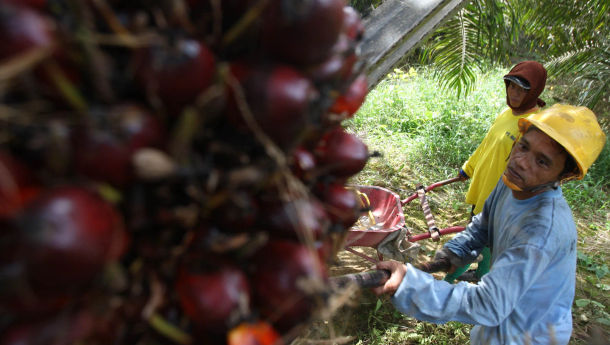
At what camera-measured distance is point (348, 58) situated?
675mm

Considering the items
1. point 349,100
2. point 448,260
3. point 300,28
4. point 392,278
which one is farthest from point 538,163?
point 300,28

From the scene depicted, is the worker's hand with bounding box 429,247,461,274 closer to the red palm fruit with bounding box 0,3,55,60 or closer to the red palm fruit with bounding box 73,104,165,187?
the red palm fruit with bounding box 73,104,165,187

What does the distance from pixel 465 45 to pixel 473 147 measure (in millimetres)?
3107

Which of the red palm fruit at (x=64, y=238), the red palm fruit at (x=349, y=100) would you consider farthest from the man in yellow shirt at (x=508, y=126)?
the red palm fruit at (x=64, y=238)

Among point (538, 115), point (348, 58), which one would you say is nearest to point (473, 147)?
point (538, 115)

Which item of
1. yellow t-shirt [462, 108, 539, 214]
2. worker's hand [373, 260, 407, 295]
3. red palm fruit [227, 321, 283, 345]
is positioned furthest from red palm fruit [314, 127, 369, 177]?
yellow t-shirt [462, 108, 539, 214]

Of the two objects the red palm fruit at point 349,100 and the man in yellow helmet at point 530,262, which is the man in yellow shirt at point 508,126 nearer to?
the man in yellow helmet at point 530,262

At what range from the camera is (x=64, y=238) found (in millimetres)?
387

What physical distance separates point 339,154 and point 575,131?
1924mm

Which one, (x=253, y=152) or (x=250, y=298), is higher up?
(x=253, y=152)

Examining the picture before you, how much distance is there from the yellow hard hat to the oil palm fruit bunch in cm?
193

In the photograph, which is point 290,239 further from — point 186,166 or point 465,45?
point 465,45

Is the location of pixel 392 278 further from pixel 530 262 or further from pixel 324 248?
pixel 324 248

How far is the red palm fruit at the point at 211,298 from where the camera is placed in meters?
0.49
